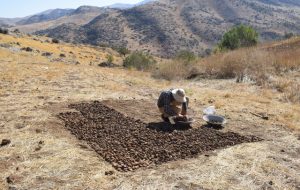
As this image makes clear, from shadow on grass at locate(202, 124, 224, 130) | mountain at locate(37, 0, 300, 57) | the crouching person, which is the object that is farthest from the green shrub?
mountain at locate(37, 0, 300, 57)

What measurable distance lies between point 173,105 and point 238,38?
97.7 ft

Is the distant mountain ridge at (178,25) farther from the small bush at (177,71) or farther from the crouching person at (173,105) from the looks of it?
the crouching person at (173,105)

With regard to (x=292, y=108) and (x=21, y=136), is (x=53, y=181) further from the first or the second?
(x=292, y=108)

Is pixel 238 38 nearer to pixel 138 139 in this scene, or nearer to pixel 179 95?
pixel 179 95

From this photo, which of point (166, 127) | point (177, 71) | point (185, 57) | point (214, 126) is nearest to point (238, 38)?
point (185, 57)

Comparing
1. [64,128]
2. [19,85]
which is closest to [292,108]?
[64,128]

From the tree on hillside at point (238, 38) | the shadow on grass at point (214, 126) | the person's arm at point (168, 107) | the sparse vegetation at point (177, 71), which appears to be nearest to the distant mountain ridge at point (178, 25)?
the tree on hillside at point (238, 38)

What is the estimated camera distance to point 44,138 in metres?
7.30

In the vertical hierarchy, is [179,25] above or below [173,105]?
below

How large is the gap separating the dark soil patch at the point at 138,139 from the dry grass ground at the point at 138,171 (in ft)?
0.70

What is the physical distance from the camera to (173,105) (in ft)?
27.8

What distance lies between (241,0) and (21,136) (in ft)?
523

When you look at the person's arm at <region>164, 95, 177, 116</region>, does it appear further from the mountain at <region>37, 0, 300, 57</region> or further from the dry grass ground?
the mountain at <region>37, 0, 300, 57</region>

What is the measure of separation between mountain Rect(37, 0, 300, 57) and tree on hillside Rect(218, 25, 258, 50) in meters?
63.2
